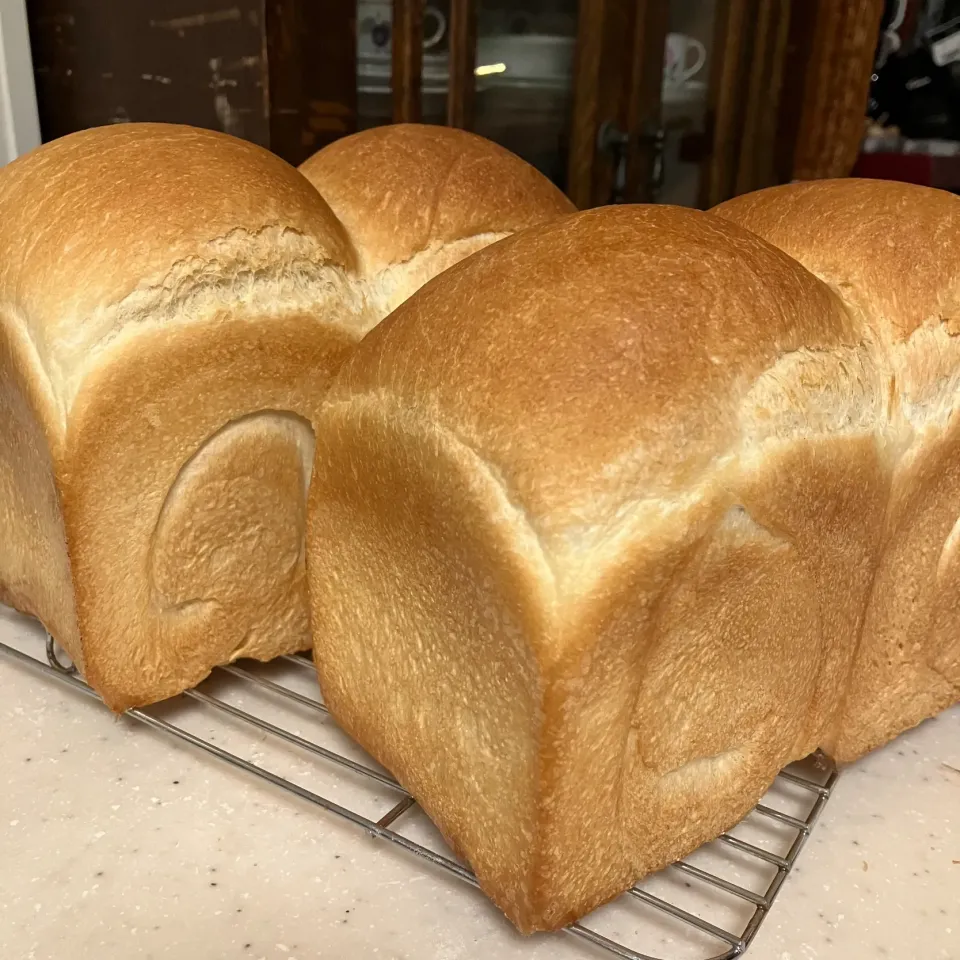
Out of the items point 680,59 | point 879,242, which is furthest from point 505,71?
point 879,242

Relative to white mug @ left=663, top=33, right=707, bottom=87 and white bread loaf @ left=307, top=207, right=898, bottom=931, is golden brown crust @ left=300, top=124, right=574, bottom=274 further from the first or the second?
white mug @ left=663, top=33, right=707, bottom=87

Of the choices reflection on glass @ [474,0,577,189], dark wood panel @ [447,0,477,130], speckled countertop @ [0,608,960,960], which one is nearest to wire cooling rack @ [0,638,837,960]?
speckled countertop @ [0,608,960,960]

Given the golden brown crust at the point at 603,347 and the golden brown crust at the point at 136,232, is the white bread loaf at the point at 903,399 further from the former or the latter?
the golden brown crust at the point at 136,232

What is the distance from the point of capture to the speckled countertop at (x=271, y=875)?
2.22ft

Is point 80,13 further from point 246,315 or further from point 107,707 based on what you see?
point 107,707

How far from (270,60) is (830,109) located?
193 centimetres

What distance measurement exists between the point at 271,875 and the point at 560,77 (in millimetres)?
2086

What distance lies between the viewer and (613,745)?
642mm

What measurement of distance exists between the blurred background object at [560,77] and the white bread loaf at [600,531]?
0.93 metres

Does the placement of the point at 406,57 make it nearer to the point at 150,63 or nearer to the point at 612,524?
the point at 150,63

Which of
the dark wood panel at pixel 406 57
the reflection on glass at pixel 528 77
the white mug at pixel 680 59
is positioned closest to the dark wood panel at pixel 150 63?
the dark wood panel at pixel 406 57

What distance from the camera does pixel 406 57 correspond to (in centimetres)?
171

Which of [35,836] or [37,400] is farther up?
[37,400]

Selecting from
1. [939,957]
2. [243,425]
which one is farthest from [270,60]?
[939,957]
